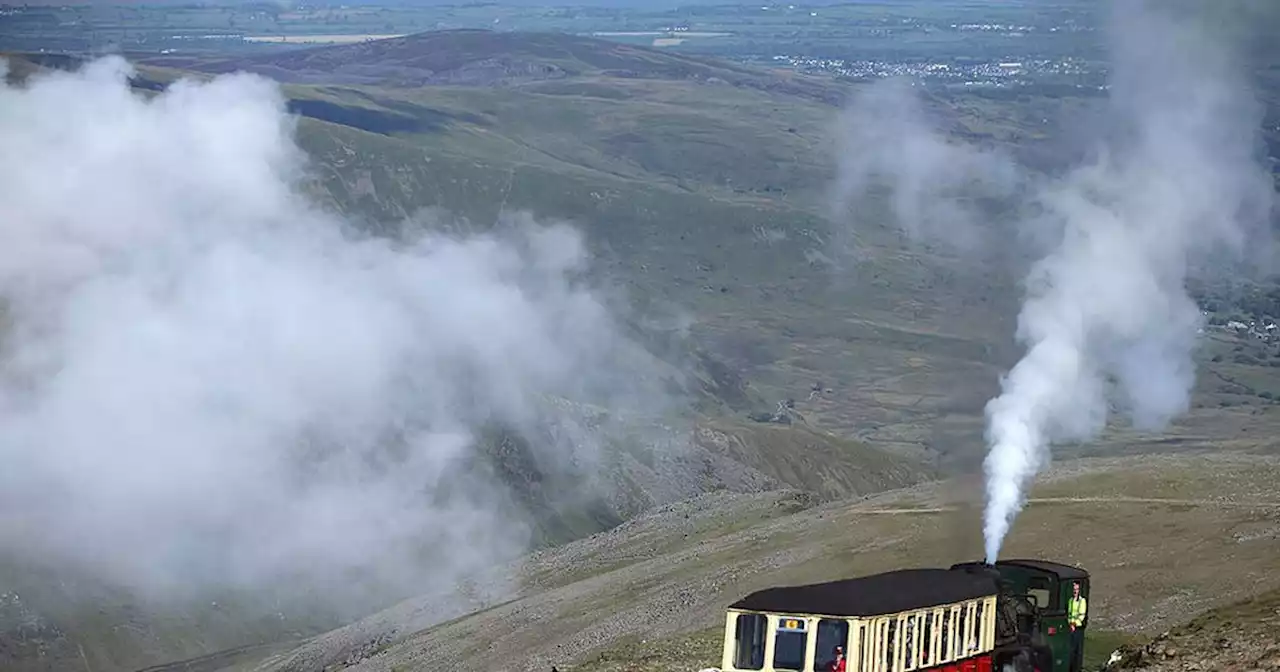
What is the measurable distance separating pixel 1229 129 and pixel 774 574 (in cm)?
8894

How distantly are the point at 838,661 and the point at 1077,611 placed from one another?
40.3 feet

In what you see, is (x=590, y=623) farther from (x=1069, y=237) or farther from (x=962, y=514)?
(x=1069, y=237)

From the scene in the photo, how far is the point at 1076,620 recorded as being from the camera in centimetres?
5269

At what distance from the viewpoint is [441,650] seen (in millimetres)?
108938

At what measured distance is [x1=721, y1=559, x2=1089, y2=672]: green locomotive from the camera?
43938mm

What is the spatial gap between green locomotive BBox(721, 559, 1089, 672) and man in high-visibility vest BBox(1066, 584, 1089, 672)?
48mm

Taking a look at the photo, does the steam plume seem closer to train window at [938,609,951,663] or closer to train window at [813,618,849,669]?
train window at [938,609,951,663]

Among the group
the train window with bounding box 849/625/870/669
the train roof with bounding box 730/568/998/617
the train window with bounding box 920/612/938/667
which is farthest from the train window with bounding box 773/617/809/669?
the train window with bounding box 920/612/938/667

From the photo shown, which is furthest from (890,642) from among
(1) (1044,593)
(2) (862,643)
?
(1) (1044,593)

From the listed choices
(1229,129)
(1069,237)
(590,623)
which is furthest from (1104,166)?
(590,623)

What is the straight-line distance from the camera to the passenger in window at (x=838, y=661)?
4359 centimetres

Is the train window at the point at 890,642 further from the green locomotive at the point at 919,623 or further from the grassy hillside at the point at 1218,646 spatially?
the grassy hillside at the point at 1218,646

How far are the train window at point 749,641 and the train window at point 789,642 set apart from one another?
39 cm

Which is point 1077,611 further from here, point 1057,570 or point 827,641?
point 827,641
